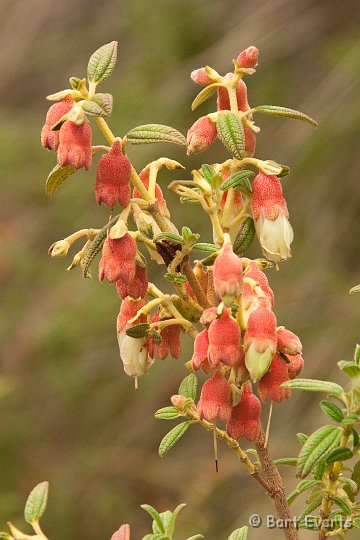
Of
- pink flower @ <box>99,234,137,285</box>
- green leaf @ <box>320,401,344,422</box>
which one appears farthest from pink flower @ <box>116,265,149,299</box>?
green leaf @ <box>320,401,344,422</box>

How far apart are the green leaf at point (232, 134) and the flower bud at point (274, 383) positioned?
240 millimetres

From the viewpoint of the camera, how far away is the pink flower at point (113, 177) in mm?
978

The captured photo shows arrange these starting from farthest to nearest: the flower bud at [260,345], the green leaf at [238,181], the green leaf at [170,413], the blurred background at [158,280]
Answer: the blurred background at [158,280] → the green leaf at [170,413] → the green leaf at [238,181] → the flower bud at [260,345]

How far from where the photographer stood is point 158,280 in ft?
11.8

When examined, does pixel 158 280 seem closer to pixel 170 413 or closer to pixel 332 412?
pixel 170 413

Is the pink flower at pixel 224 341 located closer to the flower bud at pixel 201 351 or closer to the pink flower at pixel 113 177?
the flower bud at pixel 201 351

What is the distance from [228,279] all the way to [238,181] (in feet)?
0.55

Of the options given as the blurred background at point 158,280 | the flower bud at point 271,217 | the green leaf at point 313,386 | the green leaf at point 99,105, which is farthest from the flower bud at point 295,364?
the blurred background at point 158,280

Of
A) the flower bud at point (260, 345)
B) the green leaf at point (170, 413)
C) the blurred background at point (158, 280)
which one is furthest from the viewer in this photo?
the blurred background at point (158, 280)

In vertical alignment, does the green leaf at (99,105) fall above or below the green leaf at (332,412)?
above

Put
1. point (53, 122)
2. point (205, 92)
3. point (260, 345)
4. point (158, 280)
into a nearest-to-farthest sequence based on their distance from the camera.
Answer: point (260, 345) < point (53, 122) < point (205, 92) < point (158, 280)

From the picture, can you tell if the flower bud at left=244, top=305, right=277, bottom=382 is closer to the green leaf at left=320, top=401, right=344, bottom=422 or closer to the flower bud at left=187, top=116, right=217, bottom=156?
the green leaf at left=320, top=401, right=344, bottom=422

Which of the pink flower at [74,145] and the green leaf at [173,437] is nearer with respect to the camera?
the pink flower at [74,145]

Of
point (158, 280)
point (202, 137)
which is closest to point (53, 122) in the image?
point (202, 137)
